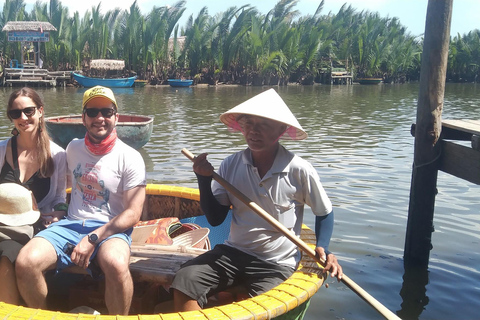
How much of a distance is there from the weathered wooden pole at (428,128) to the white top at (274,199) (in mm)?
1888

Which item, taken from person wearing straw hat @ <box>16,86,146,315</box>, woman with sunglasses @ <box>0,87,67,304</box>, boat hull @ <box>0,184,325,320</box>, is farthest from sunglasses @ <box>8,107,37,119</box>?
boat hull @ <box>0,184,325,320</box>

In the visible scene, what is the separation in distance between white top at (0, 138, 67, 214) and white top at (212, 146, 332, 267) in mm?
997

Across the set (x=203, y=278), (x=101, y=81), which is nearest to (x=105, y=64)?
(x=101, y=81)

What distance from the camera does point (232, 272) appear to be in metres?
2.78

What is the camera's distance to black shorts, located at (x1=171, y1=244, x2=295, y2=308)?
105 inches

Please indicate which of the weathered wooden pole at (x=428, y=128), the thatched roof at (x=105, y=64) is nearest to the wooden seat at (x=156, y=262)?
the weathered wooden pole at (x=428, y=128)

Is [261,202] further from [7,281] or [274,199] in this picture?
[7,281]

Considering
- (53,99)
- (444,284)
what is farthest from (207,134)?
(53,99)

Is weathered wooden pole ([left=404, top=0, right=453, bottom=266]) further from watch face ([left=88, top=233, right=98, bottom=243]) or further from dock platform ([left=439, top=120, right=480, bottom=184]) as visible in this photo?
watch face ([left=88, top=233, right=98, bottom=243])

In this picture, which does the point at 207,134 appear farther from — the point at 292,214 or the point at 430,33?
the point at 292,214

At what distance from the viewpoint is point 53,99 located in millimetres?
22062

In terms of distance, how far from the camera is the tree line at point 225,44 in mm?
32406

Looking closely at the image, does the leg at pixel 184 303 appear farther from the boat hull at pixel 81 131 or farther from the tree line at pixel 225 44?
→ the tree line at pixel 225 44

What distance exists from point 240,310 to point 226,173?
0.83m
